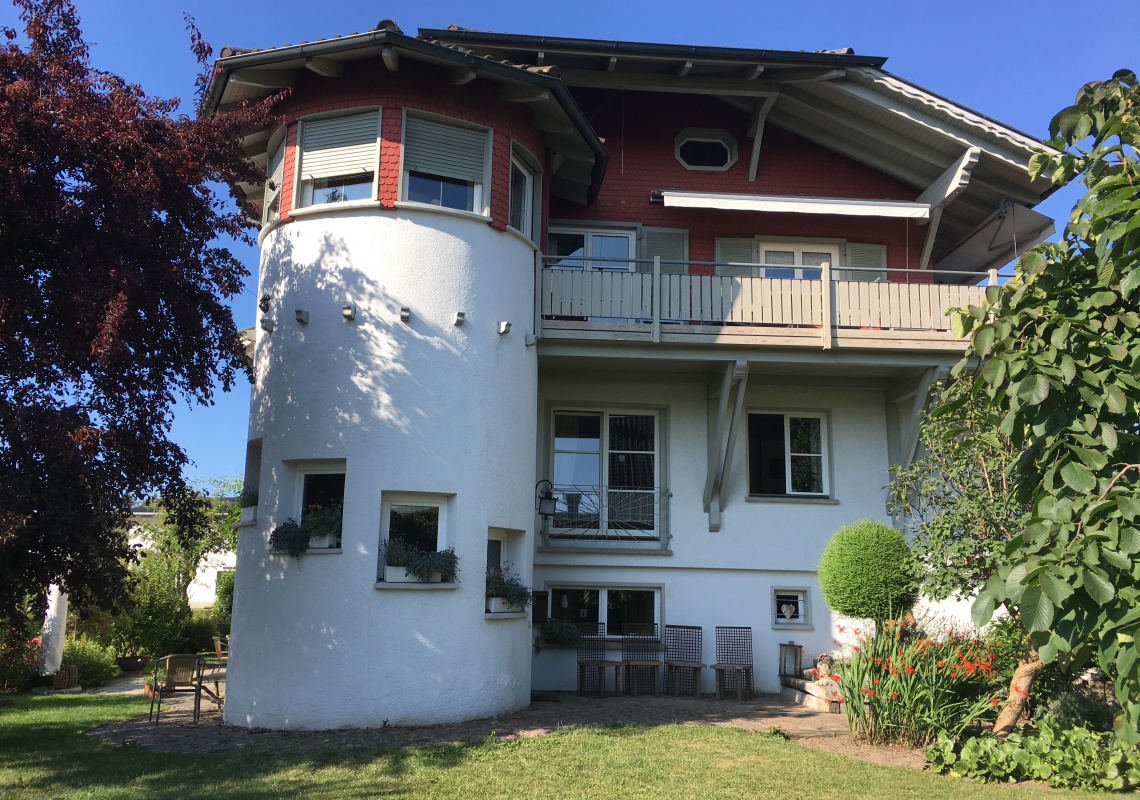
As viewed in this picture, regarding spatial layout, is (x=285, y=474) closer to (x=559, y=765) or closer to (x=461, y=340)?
(x=461, y=340)

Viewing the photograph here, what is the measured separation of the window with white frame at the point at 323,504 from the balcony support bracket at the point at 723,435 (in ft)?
18.4

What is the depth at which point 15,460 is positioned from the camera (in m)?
7.86

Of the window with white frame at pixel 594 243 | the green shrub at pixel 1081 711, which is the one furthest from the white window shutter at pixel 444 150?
the green shrub at pixel 1081 711

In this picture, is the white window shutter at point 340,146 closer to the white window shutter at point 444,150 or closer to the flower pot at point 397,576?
the white window shutter at point 444,150

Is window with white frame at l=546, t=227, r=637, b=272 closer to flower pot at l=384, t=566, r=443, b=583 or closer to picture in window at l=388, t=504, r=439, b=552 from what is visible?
picture in window at l=388, t=504, r=439, b=552

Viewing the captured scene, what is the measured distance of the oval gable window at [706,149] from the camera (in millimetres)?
15516

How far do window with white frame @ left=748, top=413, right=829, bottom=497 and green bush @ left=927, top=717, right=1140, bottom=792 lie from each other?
21.2 ft

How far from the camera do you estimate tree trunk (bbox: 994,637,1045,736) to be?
8812 millimetres

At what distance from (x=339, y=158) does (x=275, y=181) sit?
57.7 inches

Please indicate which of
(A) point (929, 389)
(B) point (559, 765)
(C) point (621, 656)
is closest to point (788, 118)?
(A) point (929, 389)

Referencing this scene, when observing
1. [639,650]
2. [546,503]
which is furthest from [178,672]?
[639,650]

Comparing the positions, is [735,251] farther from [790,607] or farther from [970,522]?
[970,522]

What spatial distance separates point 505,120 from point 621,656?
7717 mm

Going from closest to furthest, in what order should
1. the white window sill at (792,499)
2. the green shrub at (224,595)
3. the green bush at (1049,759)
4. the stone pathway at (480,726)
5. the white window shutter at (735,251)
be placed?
the green bush at (1049,759) → the stone pathway at (480,726) → the white window sill at (792,499) → the white window shutter at (735,251) → the green shrub at (224,595)
